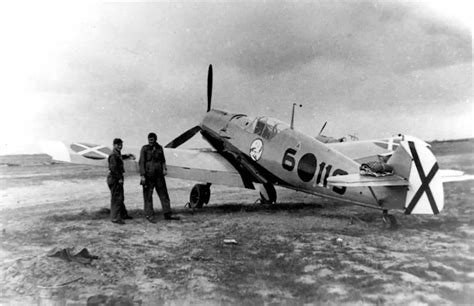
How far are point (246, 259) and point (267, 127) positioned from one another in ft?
14.2

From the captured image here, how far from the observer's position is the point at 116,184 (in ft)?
22.8

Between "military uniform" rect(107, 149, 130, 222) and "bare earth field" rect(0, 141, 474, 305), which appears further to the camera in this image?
"military uniform" rect(107, 149, 130, 222)

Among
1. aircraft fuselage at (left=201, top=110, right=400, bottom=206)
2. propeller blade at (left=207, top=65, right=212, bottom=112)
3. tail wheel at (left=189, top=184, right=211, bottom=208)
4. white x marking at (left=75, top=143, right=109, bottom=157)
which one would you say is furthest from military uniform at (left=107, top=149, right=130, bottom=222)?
propeller blade at (left=207, top=65, right=212, bottom=112)

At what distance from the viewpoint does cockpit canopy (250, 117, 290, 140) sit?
8.36 meters

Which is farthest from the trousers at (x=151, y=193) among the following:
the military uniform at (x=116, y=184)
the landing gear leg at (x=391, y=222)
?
the landing gear leg at (x=391, y=222)

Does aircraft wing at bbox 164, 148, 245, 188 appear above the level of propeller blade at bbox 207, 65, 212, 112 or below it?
below

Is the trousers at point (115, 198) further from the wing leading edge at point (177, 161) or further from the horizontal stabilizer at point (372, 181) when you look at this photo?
Answer: the horizontal stabilizer at point (372, 181)

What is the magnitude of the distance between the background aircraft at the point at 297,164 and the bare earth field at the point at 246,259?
584 mm

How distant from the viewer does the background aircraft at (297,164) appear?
567 centimetres

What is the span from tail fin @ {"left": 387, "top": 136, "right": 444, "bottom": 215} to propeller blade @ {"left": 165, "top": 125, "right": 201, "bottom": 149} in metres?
6.71

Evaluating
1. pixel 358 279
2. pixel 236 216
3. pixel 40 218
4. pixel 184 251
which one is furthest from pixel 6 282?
pixel 236 216

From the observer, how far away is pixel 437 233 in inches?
229

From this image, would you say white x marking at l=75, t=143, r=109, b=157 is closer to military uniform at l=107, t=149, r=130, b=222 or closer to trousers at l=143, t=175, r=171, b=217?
military uniform at l=107, t=149, r=130, b=222

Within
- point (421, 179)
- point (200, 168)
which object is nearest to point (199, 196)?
point (200, 168)
